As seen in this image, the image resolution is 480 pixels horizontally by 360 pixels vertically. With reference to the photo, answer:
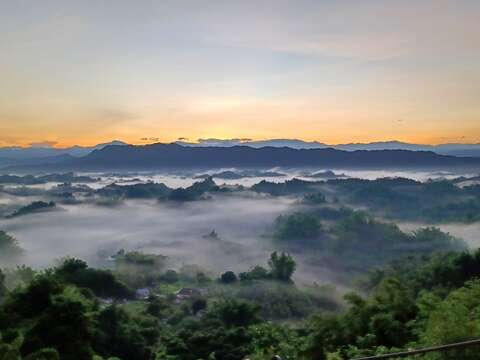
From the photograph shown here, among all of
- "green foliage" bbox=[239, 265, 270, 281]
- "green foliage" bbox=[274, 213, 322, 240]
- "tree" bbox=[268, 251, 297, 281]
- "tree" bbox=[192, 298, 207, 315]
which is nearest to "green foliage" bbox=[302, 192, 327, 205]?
"green foliage" bbox=[274, 213, 322, 240]

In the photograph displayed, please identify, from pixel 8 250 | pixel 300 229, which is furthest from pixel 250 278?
pixel 300 229

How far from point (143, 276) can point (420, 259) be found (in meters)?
33.6

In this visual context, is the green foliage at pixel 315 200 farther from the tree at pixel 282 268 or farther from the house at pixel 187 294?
the house at pixel 187 294

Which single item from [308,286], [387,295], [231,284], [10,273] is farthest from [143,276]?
[387,295]

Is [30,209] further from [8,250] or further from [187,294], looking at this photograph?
[187,294]

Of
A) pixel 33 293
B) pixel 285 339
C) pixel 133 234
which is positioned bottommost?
pixel 133 234

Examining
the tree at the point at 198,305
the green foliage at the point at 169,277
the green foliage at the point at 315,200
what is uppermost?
the green foliage at the point at 315,200

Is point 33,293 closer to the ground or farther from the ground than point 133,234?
farther from the ground

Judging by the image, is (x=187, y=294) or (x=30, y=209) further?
(x=30, y=209)

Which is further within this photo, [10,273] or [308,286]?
[308,286]

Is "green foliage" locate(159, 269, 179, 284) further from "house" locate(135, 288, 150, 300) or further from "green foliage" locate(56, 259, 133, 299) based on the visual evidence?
"green foliage" locate(56, 259, 133, 299)

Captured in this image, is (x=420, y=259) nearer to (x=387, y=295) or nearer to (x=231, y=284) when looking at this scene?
(x=231, y=284)

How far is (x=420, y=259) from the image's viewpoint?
191ft

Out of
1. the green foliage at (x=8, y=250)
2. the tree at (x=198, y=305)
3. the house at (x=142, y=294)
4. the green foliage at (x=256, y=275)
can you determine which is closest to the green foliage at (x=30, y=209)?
the green foliage at (x=8, y=250)
